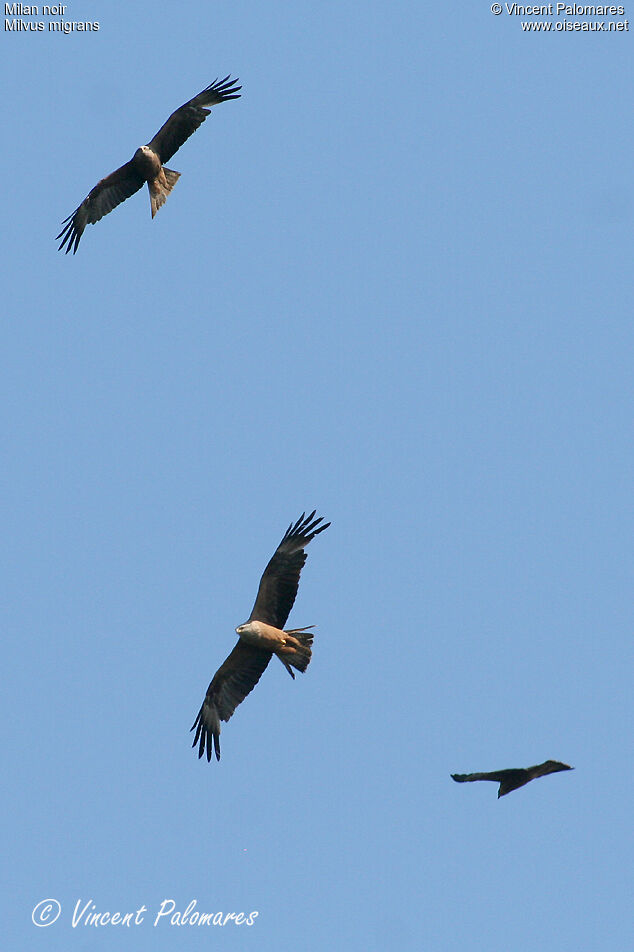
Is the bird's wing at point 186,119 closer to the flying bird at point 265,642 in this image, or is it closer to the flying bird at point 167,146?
the flying bird at point 167,146

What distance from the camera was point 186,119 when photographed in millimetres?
18938

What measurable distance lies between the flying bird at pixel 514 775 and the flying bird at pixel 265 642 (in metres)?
2.94

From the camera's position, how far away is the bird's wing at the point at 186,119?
1891cm

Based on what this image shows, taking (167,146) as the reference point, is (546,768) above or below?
below

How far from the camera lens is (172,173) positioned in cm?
1903

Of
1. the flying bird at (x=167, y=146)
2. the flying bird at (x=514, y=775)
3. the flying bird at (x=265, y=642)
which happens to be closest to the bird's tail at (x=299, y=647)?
the flying bird at (x=265, y=642)

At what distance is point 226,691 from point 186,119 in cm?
723

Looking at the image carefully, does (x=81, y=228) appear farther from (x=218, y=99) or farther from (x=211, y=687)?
(x=211, y=687)

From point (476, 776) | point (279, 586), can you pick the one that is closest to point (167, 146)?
point (279, 586)

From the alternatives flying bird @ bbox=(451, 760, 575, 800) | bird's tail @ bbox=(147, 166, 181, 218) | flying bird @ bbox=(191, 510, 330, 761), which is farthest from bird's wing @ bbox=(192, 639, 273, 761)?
bird's tail @ bbox=(147, 166, 181, 218)

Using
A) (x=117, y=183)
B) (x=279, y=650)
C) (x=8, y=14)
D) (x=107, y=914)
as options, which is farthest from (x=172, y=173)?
(x=107, y=914)

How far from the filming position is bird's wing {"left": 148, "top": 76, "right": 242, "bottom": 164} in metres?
18.9

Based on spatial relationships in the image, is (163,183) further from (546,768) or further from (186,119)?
(546,768)

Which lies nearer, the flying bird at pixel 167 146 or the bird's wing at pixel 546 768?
the bird's wing at pixel 546 768
